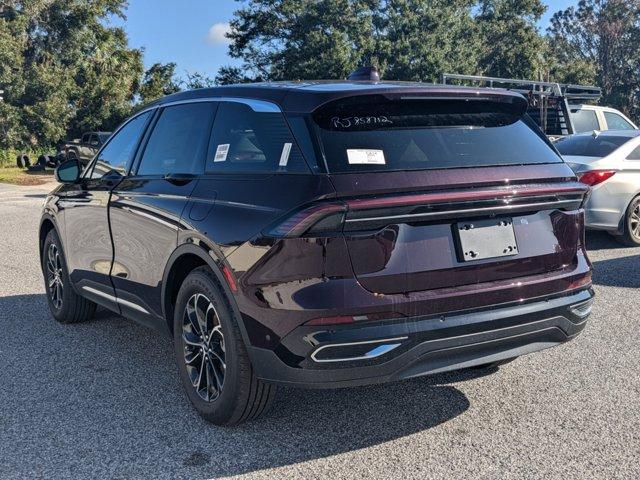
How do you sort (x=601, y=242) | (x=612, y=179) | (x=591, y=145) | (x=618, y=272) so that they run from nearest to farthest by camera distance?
(x=618, y=272) → (x=612, y=179) → (x=591, y=145) → (x=601, y=242)

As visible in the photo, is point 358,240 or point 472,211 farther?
point 472,211

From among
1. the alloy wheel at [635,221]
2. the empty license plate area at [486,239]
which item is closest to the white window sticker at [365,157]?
the empty license plate area at [486,239]

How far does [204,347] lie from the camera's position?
377 centimetres

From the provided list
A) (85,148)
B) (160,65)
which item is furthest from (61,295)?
(160,65)

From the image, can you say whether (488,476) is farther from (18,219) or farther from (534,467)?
(18,219)

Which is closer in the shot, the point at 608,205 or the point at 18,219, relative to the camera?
the point at 608,205

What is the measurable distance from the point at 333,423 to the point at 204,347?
797mm

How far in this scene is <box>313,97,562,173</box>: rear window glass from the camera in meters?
3.25

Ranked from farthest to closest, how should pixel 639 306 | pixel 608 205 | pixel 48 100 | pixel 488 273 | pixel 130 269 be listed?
1. pixel 48 100
2. pixel 608 205
3. pixel 639 306
4. pixel 130 269
5. pixel 488 273

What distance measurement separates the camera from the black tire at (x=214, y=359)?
344 cm

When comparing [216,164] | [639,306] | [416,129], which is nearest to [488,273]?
[416,129]

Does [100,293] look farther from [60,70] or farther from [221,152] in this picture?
[60,70]

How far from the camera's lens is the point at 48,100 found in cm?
3431

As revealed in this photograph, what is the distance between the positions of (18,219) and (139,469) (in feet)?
38.8
